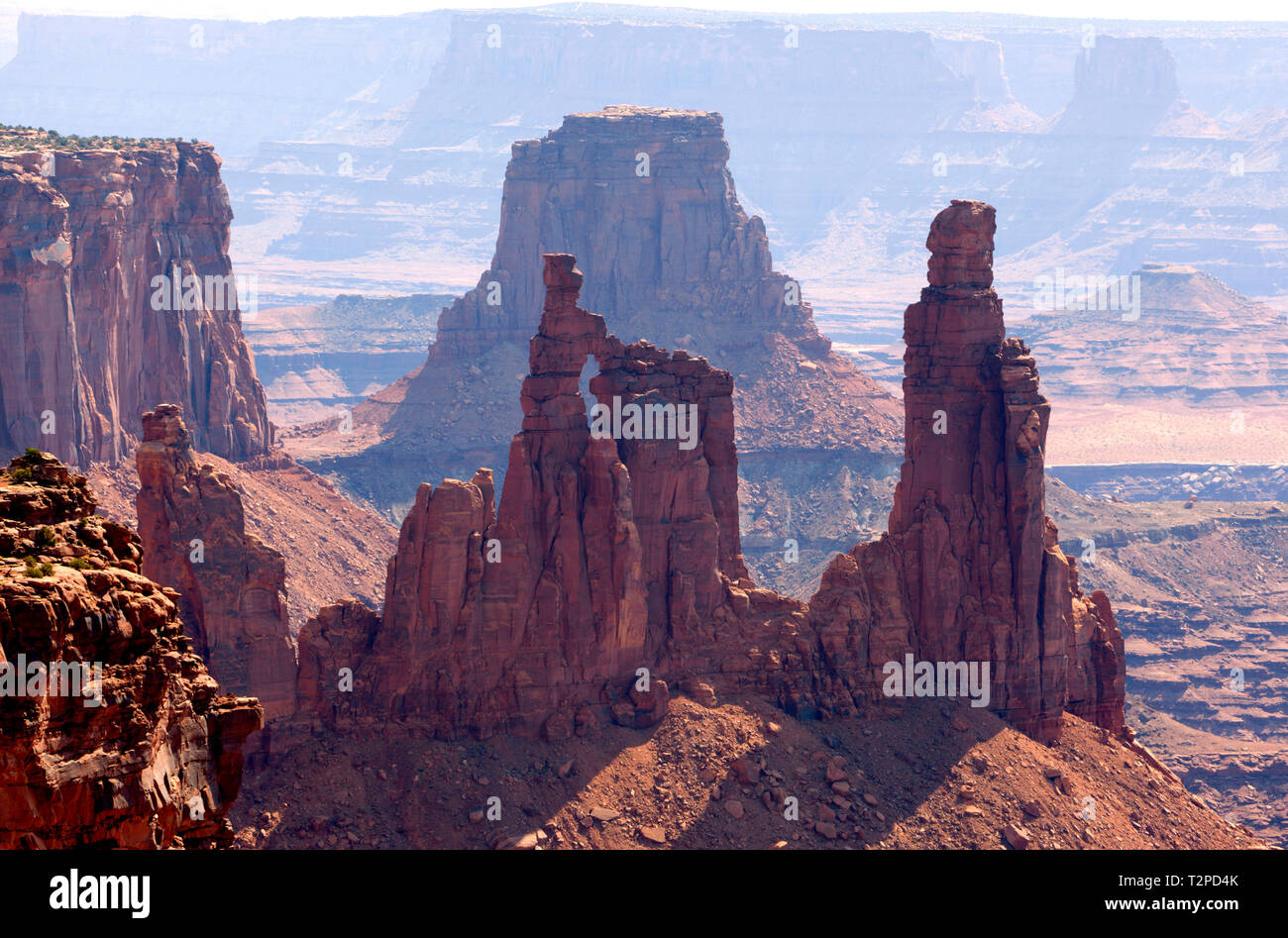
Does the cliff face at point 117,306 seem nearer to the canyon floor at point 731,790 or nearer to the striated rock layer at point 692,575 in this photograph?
the striated rock layer at point 692,575

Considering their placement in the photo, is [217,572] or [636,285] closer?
[217,572]

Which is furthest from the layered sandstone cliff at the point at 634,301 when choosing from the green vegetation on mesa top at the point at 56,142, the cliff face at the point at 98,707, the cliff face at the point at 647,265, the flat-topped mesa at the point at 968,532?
the cliff face at the point at 98,707

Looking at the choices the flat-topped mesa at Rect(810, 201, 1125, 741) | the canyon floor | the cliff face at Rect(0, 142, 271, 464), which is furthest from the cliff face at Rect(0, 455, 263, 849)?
the cliff face at Rect(0, 142, 271, 464)

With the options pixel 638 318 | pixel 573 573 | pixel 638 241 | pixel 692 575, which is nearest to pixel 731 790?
pixel 692 575

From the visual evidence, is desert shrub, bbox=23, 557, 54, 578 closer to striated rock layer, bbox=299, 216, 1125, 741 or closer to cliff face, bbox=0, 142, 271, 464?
striated rock layer, bbox=299, 216, 1125, 741

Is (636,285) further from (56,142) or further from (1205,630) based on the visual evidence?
(56,142)

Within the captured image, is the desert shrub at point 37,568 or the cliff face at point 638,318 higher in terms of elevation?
the cliff face at point 638,318
